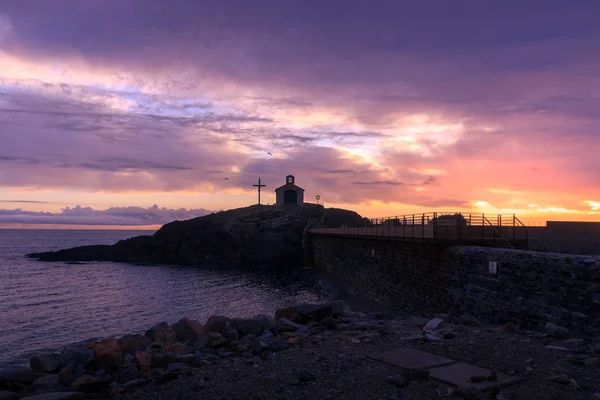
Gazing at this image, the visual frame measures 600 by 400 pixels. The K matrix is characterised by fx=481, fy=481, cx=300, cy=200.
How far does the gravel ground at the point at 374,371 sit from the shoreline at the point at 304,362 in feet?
0.07

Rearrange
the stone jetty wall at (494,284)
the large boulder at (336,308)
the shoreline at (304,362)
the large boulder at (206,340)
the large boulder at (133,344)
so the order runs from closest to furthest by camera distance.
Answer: the shoreline at (304,362) < the stone jetty wall at (494,284) < the large boulder at (206,340) < the large boulder at (133,344) < the large boulder at (336,308)

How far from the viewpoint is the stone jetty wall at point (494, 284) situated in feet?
A: 41.5

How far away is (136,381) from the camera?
32.8 ft

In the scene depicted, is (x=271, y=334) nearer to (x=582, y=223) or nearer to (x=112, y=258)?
(x=582, y=223)

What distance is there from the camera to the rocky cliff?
68562 mm

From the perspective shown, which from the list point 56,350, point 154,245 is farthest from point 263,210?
point 56,350

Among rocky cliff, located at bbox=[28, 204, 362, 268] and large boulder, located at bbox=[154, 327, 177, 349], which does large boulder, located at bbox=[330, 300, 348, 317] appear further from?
rocky cliff, located at bbox=[28, 204, 362, 268]

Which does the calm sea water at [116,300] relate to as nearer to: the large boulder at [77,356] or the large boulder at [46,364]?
the large boulder at [46,364]

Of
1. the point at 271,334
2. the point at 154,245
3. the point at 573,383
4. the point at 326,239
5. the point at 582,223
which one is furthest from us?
the point at 154,245

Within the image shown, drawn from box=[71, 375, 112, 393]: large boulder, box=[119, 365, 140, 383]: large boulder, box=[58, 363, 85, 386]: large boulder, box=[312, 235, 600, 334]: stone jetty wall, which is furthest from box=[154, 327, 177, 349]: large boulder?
box=[312, 235, 600, 334]: stone jetty wall

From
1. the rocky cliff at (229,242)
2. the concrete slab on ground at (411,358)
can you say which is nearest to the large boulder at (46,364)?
the concrete slab on ground at (411,358)

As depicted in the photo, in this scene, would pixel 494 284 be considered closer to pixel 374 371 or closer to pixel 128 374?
pixel 374 371

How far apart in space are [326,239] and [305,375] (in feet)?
147

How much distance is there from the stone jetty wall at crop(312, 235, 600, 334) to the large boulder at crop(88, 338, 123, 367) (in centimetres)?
1157
